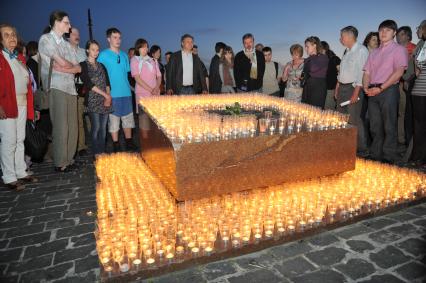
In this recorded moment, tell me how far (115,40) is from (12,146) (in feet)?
9.87

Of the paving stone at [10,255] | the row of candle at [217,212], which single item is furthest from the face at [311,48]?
the paving stone at [10,255]

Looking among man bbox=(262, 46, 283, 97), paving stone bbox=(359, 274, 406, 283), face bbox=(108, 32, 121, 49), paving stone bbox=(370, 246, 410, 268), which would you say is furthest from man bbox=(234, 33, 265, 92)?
paving stone bbox=(359, 274, 406, 283)

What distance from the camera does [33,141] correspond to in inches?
226

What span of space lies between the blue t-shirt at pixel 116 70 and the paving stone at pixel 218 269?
4936 millimetres

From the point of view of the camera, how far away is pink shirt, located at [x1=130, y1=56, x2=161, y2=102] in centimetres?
739

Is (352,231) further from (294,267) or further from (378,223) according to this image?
(294,267)

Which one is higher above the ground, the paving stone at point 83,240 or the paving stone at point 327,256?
the paving stone at point 327,256

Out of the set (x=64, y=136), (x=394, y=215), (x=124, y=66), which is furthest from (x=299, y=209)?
(x=124, y=66)

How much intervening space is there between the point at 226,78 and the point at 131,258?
655 cm

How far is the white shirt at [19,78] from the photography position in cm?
501

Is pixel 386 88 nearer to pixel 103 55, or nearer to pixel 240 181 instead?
pixel 240 181

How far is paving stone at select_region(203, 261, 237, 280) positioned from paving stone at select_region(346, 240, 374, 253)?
4.33ft

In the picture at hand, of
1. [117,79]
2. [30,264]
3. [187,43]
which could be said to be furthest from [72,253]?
[187,43]

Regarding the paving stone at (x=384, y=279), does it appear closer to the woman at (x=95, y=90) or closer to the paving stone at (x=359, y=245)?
the paving stone at (x=359, y=245)
